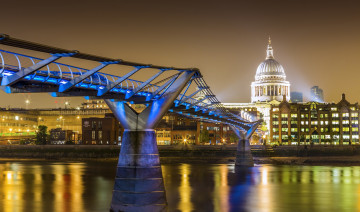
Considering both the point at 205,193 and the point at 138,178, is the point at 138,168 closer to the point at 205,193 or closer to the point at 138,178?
the point at 138,178

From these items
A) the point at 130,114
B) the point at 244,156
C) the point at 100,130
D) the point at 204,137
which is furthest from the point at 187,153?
the point at 130,114

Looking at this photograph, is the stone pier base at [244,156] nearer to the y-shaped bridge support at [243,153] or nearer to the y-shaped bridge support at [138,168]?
the y-shaped bridge support at [243,153]

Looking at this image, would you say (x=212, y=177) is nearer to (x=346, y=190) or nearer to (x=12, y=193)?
(x=346, y=190)

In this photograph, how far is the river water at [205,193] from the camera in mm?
49062

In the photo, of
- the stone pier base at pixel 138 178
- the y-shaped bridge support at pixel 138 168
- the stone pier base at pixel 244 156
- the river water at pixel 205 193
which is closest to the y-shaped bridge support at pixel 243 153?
the stone pier base at pixel 244 156

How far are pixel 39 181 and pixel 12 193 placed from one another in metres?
14.3

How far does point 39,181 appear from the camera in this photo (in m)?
72.0

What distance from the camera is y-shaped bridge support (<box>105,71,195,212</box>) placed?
4006 centimetres

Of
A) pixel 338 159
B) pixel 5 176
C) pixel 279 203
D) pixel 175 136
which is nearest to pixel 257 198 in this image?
pixel 279 203

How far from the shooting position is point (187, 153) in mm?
145375

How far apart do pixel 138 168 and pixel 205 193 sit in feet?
66.4

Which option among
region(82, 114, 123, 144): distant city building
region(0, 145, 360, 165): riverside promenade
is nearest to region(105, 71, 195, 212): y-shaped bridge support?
region(0, 145, 360, 165): riverside promenade

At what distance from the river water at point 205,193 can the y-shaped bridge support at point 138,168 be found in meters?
6.04

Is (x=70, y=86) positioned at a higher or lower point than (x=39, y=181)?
higher
